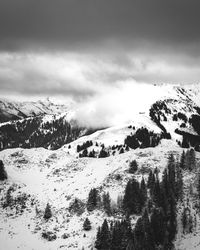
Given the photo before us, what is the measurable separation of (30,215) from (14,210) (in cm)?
528

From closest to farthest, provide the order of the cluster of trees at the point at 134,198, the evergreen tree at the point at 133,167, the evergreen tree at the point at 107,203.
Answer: the cluster of trees at the point at 134,198
the evergreen tree at the point at 107,203
the evergreen tree at the point at 133,167

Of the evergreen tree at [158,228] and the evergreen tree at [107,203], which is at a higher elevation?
the evergreen tree at [107,203]

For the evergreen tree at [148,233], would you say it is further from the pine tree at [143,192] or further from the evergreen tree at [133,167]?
the evergreen tree at [133,167]

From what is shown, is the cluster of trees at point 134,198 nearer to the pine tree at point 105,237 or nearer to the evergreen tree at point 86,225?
the evergreen tree at point 86,225

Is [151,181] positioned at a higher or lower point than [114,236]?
higher

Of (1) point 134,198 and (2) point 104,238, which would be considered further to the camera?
(1) point 134,198

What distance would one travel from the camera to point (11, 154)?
14562 cm

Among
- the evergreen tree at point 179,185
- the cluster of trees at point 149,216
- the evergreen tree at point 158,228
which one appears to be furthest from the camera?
the evergreen tree at point 179,185

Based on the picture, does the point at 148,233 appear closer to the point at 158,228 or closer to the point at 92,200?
the point at 158,228

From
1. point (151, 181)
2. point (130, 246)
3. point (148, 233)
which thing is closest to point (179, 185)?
point (151, 181)

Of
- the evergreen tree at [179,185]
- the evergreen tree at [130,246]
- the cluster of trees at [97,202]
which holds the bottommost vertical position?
the evergreen tree at [130,246]

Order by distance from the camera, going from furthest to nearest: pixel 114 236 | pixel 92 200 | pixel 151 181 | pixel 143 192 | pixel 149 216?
pixel 151 181 < pixel 92 200 < pixel 143 192 < pixel 149 216 < pixel 114 236

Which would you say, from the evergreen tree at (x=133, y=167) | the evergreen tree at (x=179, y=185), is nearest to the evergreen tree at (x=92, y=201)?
the evergreen tree at (x=133, y=167)

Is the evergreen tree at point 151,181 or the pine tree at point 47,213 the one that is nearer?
the pine tree at point 47,213
